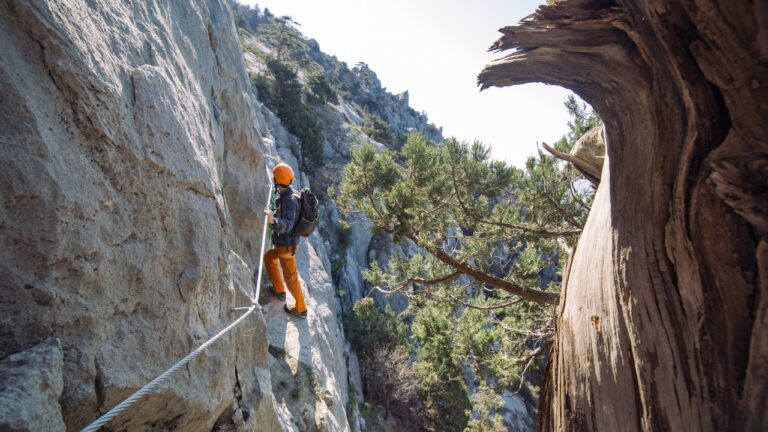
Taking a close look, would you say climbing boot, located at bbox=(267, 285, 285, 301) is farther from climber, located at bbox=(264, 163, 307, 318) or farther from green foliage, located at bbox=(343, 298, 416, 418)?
green foliage, located at bbox=(343, 298, 416, 418)

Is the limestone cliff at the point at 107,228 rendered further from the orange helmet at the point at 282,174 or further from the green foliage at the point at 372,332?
the green foliage at the point at 372,332

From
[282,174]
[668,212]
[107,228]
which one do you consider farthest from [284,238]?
[668,212]

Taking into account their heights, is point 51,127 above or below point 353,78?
below

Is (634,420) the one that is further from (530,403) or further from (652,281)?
(530,403)

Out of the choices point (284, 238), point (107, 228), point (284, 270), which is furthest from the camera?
point (284, 270)

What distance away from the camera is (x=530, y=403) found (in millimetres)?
20938

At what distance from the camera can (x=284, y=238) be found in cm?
585

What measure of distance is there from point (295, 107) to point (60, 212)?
24.3m

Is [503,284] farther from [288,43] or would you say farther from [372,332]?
[288,43]

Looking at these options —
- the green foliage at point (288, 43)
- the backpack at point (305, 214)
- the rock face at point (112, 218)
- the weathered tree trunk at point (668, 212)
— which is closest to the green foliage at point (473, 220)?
the backpack at point (305, 214)

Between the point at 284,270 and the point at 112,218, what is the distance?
3799 millimetres

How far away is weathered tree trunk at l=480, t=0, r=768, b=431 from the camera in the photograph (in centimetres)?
124

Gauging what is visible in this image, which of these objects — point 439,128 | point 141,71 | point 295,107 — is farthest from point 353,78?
point 141,71

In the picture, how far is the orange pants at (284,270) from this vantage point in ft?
19.3
